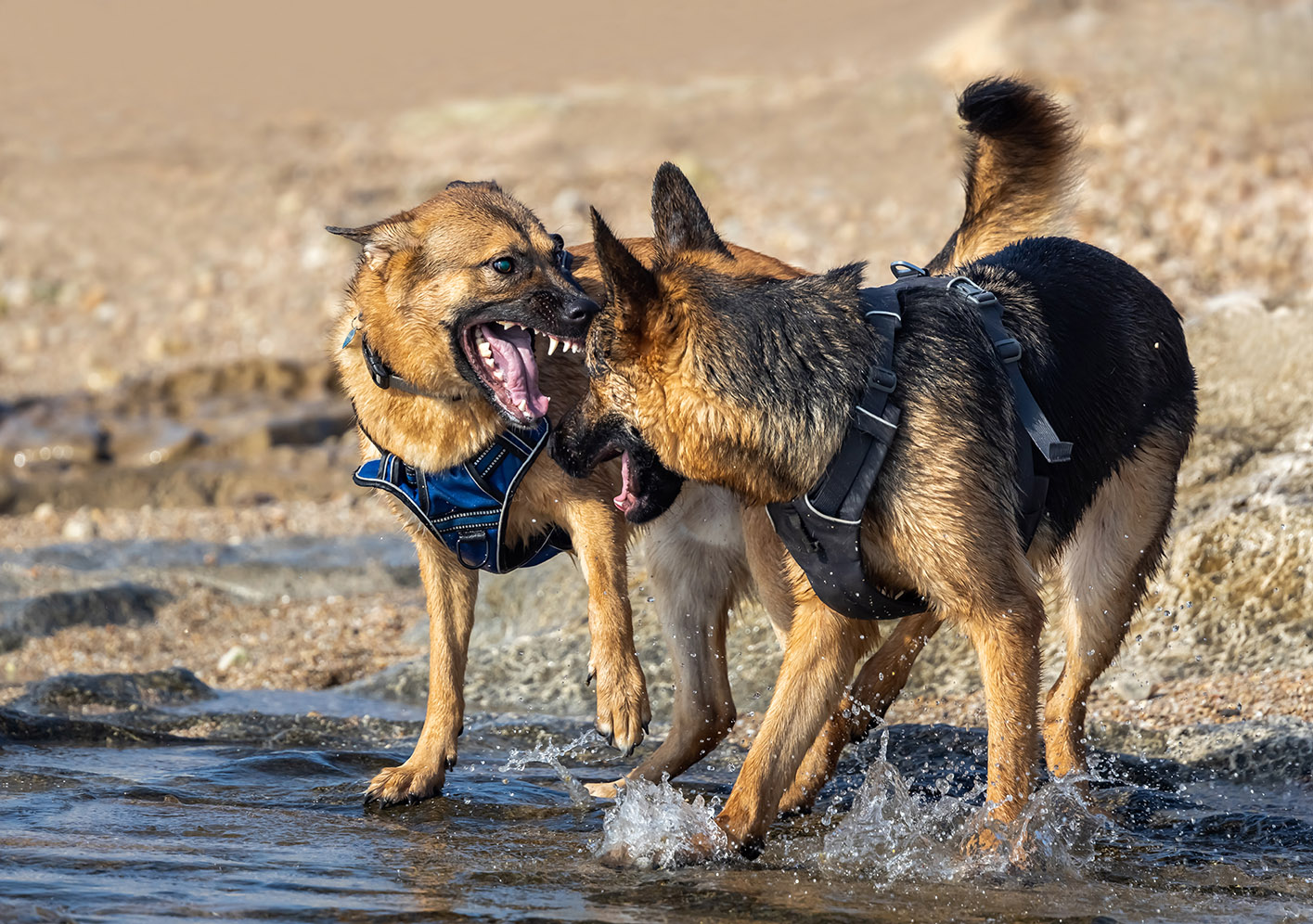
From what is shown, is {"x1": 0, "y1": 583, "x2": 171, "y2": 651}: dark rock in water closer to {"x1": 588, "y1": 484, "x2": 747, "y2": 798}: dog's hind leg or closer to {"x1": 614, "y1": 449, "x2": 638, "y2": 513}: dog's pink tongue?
{"x1": 588, "y1": 484, "x2": 747, "y2": 798}: dog's hind leg

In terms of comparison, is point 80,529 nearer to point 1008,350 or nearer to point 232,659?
point 232,659

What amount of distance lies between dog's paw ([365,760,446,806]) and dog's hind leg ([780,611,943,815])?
1133 mm

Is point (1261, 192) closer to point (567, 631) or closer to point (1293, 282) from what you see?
point (1293, 282)

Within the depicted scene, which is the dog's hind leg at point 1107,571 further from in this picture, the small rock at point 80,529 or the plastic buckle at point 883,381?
the small rock at point 80,529

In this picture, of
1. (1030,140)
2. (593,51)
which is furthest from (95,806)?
(593,51)

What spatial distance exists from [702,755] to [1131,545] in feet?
5.33

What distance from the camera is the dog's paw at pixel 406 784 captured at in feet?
15.9

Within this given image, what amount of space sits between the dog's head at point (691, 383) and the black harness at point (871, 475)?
0.32 feet

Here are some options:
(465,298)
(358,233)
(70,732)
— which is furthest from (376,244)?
(70,732)

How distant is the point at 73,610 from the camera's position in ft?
26.6

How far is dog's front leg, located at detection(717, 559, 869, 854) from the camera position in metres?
4.30

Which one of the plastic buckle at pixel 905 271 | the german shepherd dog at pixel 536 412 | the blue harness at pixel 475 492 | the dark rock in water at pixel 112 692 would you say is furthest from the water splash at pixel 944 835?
the dark rock in water at pixel 112 692

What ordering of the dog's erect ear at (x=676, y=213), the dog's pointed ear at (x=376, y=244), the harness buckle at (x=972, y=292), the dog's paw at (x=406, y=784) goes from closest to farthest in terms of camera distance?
the harness buckle at (x=972, y=292), the dog's erect ear at (x=676, y=213), the dog's paw at (x=406, y=784), the dog's pointed ear at (x=376, y=244)

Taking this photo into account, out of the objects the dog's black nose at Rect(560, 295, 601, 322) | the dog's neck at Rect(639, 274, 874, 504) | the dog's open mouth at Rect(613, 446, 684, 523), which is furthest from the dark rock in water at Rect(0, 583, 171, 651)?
A: the dog's neck at Rect(639, 274, 874, 504)
